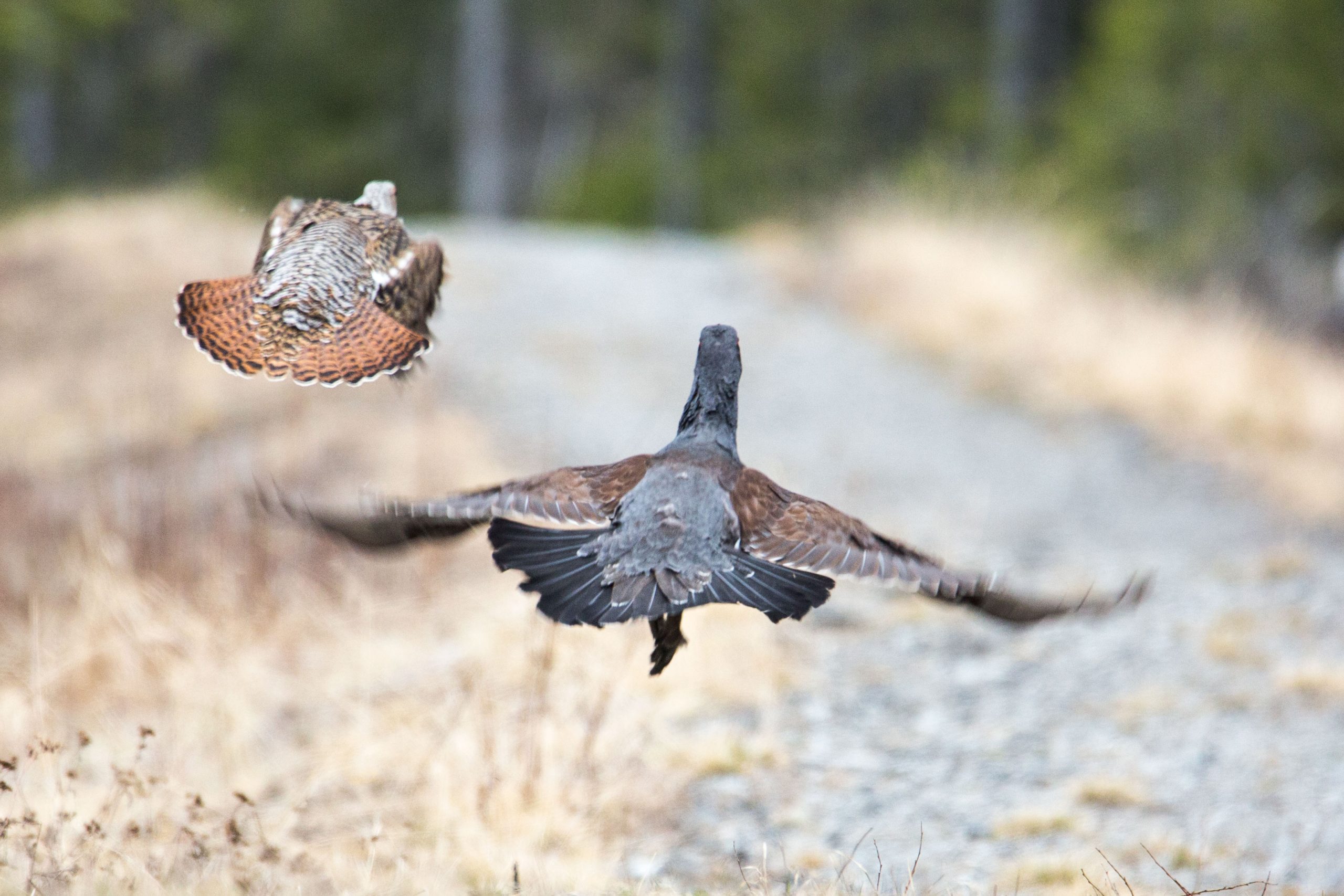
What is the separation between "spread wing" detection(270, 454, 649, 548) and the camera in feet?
8.48

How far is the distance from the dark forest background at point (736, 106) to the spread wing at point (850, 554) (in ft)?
30.0

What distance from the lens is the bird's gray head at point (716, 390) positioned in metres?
2.89

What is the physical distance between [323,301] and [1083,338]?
7471 millimetres

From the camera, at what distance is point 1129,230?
11.5 metres

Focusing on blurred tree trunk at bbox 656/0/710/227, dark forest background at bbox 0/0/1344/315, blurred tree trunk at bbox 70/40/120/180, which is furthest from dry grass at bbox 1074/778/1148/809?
blurred tree trunk at bbox 70/40/120/180

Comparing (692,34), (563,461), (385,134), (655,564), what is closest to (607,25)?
(692,34)

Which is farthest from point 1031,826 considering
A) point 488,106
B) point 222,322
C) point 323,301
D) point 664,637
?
point 488,106

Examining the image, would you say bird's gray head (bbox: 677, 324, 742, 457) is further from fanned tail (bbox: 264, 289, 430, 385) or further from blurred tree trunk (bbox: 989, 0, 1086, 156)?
blurred tree trunk (bbox: 989, 0, 1086, 156)

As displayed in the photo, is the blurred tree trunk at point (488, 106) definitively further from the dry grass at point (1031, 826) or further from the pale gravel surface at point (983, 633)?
the dry grass at point (1031, 826)

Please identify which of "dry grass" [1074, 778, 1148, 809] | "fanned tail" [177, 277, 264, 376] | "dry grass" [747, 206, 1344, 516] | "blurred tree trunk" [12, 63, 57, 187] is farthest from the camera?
"blurred tree trunk" [12, 63, 57, 187]

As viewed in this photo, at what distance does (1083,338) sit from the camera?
9.19 m

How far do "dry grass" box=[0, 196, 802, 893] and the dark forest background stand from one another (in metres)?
6.99

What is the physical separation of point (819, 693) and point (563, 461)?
8.83ft

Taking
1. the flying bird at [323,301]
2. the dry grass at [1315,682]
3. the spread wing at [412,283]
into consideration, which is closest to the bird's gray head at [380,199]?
the flying bird at [323,301]
